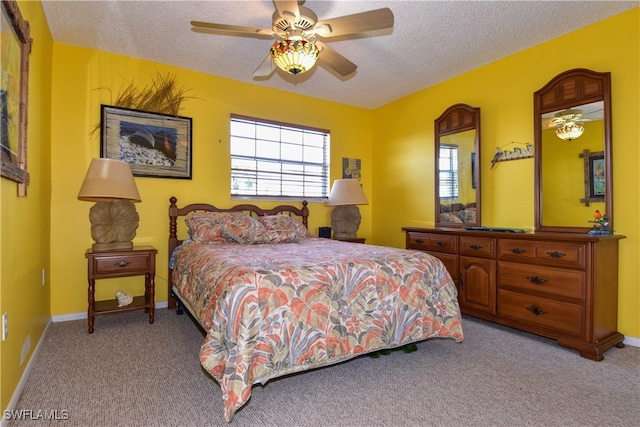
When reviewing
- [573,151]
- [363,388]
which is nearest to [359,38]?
[573,151]

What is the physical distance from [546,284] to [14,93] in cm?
362

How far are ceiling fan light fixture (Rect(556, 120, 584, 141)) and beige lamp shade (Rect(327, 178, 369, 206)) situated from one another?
2089mm

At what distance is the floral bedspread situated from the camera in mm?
1721

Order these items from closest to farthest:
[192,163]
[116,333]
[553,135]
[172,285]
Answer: [116,333], [553,135], [172,285], [192,163]

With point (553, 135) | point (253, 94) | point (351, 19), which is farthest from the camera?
point (253, 94)

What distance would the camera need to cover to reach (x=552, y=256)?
8.54 ft

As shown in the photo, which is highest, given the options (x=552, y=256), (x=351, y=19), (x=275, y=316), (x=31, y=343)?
(x=351, y=19)

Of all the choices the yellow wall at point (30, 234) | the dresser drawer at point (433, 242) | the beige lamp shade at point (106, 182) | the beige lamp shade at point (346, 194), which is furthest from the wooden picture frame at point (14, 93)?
the dresser drawer at point (433, 242)

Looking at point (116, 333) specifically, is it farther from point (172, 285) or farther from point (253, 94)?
point (253, 94)

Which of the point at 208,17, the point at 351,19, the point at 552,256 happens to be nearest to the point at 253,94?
the point at 208,17

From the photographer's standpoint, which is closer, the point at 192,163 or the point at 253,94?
the point at 192,163

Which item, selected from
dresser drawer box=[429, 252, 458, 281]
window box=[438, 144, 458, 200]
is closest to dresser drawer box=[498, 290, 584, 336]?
dresser drawer box=[429, 252, 458, 281]

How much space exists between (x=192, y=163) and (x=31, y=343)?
7.10 feet

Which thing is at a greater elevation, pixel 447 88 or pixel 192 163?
pixel 447 88
